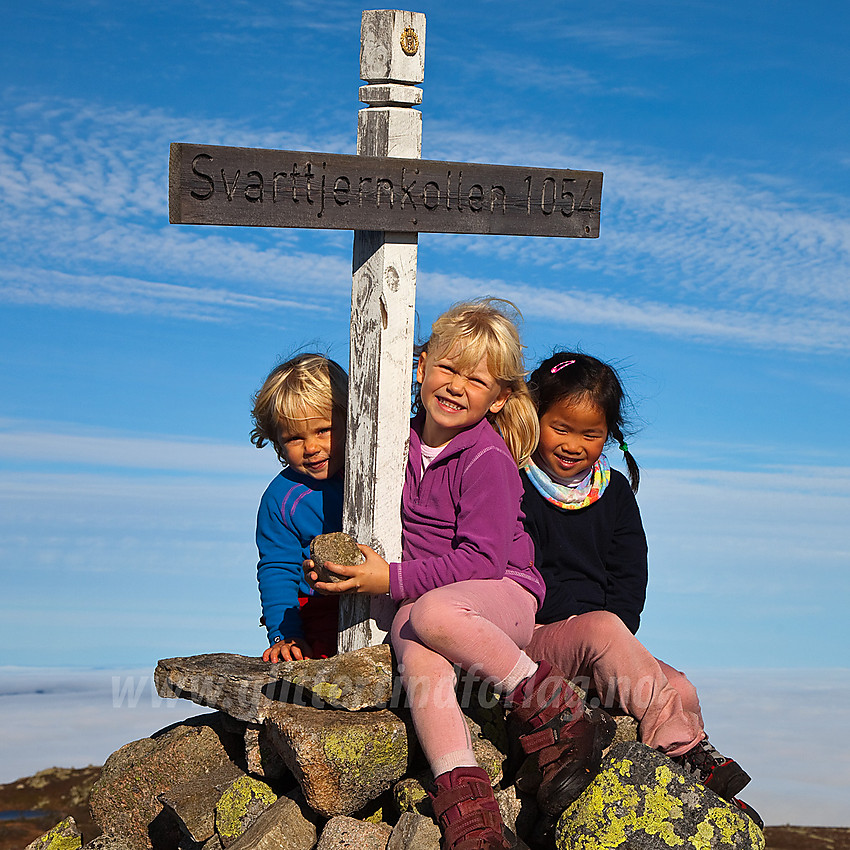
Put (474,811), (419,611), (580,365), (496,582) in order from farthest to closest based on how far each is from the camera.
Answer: (580,365) → (496,582) → (419,611) → (474,811)

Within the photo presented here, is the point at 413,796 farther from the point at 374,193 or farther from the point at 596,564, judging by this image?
the point at 374,193

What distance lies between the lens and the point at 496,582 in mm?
4723

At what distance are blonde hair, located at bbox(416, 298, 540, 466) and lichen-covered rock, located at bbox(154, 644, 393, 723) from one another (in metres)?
1.29

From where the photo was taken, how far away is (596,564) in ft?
18.0

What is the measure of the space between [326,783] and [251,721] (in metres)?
0.61

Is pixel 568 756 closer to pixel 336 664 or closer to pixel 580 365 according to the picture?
pixel 336 664

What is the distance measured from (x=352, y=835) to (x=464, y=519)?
1476mm

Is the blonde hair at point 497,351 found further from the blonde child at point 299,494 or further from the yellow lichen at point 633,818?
the yellow lichen at point 633,818

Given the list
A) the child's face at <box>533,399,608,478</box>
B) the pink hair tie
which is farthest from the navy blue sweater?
the pink hair tie

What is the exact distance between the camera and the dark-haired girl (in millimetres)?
4934

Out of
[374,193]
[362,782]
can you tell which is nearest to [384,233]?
[374,193]

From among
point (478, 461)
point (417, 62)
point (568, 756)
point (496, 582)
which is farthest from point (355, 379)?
point (568, 756)

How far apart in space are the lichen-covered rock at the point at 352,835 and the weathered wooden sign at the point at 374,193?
2.70 meters

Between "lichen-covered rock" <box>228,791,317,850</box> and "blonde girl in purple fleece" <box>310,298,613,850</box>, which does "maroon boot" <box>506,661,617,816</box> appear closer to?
"blonde girl in purple fleece" <box>310,298,613,850</box>
